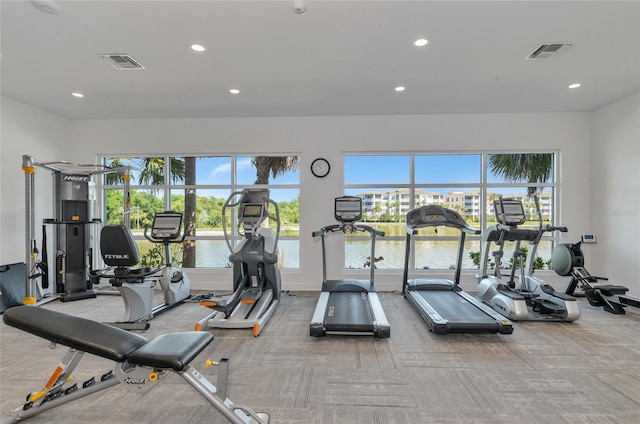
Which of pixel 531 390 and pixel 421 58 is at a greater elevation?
pixel 421 58

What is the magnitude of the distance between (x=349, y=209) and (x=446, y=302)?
1829mm

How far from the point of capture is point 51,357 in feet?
9.64

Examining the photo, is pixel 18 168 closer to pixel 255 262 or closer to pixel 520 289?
pixel 255 262

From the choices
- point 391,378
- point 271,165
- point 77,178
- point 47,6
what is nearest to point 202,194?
point 271,165

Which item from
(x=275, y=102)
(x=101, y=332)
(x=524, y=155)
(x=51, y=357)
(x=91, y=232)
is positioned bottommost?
(x=51, y=357)

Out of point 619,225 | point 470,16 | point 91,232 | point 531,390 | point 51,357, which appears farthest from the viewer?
point 91,232

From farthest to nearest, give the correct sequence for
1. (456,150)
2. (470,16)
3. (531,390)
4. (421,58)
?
1. (456,150)
2. (421,58)
3. (470,16)
4. (531,390)

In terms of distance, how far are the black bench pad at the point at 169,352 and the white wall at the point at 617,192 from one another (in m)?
6.11

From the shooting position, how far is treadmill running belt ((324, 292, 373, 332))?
10.9 ft

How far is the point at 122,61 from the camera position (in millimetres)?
3568

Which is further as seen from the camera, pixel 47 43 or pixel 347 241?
pixel 347 241

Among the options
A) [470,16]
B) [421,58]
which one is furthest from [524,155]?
[470,16]

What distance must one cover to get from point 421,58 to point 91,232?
5.69 m

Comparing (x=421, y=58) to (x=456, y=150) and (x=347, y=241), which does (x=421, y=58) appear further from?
(x=347, y=241)
